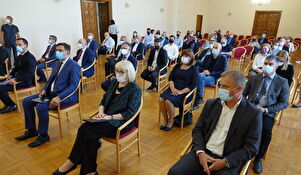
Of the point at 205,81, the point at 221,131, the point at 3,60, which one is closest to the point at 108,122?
the point at 221,131

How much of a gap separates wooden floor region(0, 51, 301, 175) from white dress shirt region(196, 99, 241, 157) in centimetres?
84

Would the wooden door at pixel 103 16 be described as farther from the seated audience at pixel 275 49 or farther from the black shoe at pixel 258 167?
the black shoe at pixel 258 167

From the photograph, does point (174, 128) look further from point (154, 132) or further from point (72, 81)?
point (72, 81)

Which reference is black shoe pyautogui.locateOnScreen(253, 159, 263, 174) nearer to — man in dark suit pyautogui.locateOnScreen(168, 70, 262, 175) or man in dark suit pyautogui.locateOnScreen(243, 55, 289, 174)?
man in dark suit pyautogui.locateOnScreen(243, 55, 289, 174)

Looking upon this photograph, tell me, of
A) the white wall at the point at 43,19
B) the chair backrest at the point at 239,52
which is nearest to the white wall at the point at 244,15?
the chair backrest at the point at 239,52

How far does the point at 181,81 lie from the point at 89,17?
7.24 meters

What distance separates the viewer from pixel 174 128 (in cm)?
326

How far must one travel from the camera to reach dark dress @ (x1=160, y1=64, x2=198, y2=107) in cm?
315

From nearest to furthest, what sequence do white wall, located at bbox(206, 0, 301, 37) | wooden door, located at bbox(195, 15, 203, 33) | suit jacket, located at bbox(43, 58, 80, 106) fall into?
suit jacket, located at bbox(43, 58, 80, 106)
white wall, located at bbox(206, 0, 301, 37)
wooden door, located at bbox(195, 15, 203, 33)

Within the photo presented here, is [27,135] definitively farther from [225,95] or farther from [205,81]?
[205,81]

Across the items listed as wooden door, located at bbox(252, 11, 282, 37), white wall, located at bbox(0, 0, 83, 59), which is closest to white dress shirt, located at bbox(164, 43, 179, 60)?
white wall, located at bbox(0, 0, 83, 59)

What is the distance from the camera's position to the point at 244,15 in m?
14.9

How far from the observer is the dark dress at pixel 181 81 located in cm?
315

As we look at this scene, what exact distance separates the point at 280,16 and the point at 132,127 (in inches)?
608
